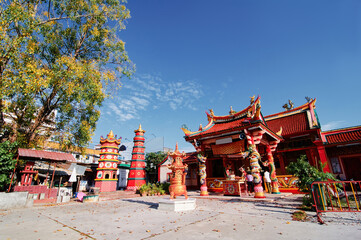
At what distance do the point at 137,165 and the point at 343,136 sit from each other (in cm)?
1842

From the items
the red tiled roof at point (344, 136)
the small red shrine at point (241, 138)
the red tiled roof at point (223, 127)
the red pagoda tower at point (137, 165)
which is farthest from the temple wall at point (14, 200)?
the red tiled roof at point (344, 136)

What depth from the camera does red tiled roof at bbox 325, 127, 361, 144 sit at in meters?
12.4

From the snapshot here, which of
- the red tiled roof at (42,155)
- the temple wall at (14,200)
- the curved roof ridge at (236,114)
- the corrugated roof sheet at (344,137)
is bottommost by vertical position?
the temple wall at (14,200)

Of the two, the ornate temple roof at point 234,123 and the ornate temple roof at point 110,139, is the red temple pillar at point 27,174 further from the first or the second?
the ornate temple roof at point 234,123

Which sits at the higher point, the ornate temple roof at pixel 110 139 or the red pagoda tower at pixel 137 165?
the ornate temple roof at pixel 110 139

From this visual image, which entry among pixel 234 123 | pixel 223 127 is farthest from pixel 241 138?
pixel 223 127

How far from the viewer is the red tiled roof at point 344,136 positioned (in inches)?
487

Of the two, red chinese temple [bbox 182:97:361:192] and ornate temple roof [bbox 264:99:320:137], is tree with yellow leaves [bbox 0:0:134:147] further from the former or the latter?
ornate temple roof [bbox 264:99:320:137]

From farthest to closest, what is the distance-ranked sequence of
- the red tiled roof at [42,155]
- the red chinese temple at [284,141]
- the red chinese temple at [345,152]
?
1. the red chinese temple at [345,152]
2. the red chinese temple at [284,141]
3. the red tiled roof at [42,155]

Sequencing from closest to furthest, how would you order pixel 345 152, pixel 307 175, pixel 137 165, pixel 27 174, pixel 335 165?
pixel 307 175 < pixel 27 174 < pixel 345 152 < pixel 335 165 < pixel 137 165

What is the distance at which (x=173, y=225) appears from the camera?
491 centimetres

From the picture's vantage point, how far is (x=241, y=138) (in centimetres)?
1113

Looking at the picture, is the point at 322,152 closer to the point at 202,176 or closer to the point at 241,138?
the point at 241,138

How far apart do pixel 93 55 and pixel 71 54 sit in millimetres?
1854
